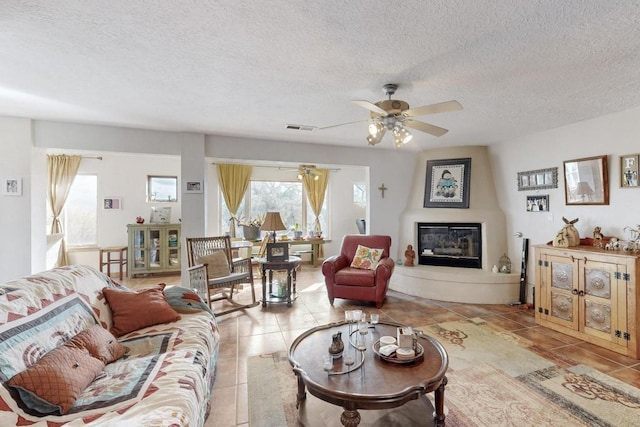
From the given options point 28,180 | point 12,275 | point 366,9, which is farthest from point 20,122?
point 366,9

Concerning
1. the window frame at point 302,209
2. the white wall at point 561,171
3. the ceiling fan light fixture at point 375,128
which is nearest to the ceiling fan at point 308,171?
the window frame at point 302,209

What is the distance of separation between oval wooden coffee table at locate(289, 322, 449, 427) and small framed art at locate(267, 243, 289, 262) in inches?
80.9

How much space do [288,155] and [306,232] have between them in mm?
2751

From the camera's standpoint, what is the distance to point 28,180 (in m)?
3.48

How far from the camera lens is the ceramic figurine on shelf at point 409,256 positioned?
4812 millimetres

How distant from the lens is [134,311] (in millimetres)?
2158

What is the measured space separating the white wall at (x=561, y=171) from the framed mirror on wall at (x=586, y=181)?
0.21 ft

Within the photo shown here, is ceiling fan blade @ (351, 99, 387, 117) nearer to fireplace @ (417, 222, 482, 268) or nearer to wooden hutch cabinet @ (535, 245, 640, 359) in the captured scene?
wooden hutch cabinet @ (535, 245, 640, 359)

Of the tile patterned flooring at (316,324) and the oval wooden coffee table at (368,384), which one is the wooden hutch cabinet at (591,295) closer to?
the tile patterned flooring at (316,324)

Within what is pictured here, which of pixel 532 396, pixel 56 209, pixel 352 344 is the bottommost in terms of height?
pixel 532 396

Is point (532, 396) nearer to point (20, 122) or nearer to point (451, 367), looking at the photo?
point (451, 367)

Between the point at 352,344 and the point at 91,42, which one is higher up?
the point at 91,42

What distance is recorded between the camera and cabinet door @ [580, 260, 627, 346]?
2734 millimetres

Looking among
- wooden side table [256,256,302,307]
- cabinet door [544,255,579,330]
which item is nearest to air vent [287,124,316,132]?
wooden side table [256,256,302,307]
